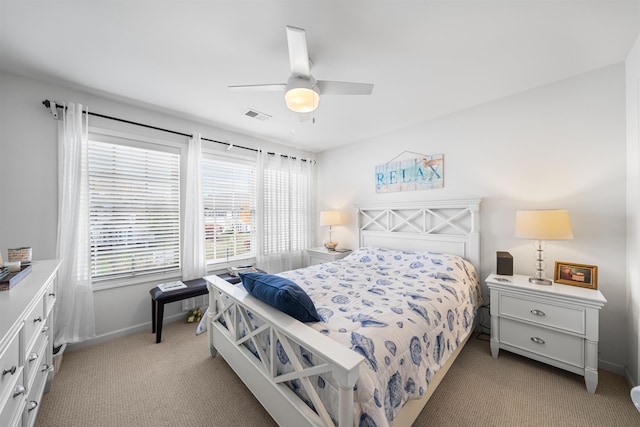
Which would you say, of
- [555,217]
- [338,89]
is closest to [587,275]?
[555,217]

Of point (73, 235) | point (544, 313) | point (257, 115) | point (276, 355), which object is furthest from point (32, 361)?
point (544, 313)

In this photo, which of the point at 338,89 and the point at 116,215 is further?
the point at 116,215

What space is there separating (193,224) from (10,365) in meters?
2.24

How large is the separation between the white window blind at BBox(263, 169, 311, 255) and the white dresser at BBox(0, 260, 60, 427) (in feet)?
8.35

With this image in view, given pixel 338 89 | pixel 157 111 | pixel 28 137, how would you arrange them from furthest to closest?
pixel 157 111 → pixel 28 137 → pixel 338 89

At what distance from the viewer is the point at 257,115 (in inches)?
117

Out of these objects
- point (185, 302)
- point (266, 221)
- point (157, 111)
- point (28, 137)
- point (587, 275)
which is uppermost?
point (157, 111)

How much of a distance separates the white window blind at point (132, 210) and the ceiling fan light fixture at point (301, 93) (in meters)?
Answer: 2.15

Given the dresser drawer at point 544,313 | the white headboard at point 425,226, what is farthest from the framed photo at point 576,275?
the white headboard at point 425,226

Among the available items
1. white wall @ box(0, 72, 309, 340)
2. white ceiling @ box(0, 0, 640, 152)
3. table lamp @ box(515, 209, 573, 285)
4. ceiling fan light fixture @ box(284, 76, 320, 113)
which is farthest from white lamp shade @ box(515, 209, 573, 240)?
white wall @ box(0, 72, 309, 340)

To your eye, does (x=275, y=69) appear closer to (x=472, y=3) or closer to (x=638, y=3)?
(x=472, y=3)

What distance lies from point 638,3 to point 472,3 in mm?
1015

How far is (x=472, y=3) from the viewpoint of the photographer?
142 centimetres

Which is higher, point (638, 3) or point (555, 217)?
point (638, 3)
